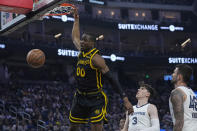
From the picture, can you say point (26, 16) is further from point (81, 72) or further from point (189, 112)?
point (189, 112)

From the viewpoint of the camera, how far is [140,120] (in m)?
6.18

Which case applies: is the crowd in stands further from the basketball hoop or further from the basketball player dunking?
the basketball player dunking

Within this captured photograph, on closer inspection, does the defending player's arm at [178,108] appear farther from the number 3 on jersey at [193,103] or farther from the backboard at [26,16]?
the backboard at [26,16]

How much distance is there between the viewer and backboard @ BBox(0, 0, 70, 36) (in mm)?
6353

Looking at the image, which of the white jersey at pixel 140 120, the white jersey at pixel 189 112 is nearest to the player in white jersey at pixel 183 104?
the white jersey at pixel 189 112

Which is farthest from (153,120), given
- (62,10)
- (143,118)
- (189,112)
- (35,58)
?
(62,10)

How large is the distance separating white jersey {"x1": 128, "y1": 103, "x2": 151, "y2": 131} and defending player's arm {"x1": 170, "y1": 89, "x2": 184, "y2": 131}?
5.88 feet

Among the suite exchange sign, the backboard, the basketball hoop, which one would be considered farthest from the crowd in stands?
the basketball hoop

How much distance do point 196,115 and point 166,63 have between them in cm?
2702

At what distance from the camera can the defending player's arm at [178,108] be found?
4.31m

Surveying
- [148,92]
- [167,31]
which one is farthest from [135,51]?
[148,92]

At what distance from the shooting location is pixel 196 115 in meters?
4.48

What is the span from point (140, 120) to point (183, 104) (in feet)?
6.05

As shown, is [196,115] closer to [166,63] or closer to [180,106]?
[180,106]
